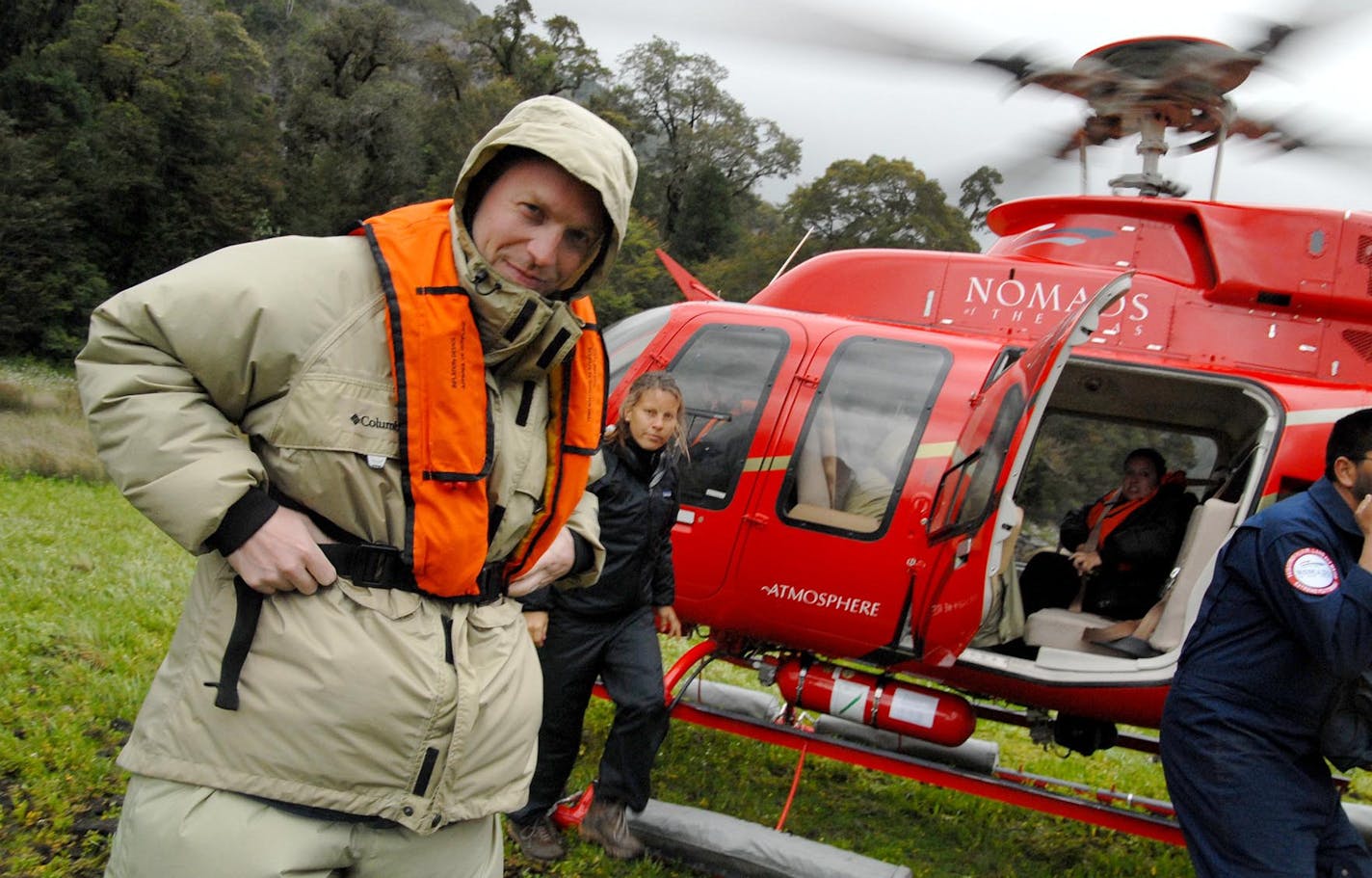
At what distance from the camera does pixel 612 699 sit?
419 cm

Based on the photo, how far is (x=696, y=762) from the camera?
564cm

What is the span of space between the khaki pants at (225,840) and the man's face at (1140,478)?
17.2ft

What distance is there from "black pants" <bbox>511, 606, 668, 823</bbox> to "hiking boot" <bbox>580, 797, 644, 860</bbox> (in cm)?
4

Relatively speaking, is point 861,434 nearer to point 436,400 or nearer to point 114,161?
point 436,400

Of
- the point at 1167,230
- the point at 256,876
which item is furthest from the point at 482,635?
the point at 1167,230

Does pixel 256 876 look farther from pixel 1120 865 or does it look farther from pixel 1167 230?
pixel 1167 230

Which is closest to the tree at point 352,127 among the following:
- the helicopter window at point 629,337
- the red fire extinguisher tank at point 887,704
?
the helicopter window at point 629,337

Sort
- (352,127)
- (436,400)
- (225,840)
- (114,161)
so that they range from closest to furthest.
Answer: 1. (225,840)
2. (436,400)
3. (114,161)
4. (352,127)

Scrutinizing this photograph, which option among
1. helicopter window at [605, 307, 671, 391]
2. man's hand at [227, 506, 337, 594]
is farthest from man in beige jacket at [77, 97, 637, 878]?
helicopter window at [605, 307, 671, 391]

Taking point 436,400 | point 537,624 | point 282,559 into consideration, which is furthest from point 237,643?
point 537,624

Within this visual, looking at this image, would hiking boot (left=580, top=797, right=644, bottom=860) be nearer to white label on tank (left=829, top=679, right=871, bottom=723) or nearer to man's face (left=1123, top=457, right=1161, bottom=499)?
white label on tank (left=829, top=679, right=871, bottom=723)

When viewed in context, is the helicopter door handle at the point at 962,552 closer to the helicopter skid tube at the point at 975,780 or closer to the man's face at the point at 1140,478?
the helicopter skid tube at the point at 975,780

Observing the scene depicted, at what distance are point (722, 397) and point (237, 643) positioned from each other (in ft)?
11.9

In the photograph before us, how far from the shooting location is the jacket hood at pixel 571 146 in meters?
1.74
